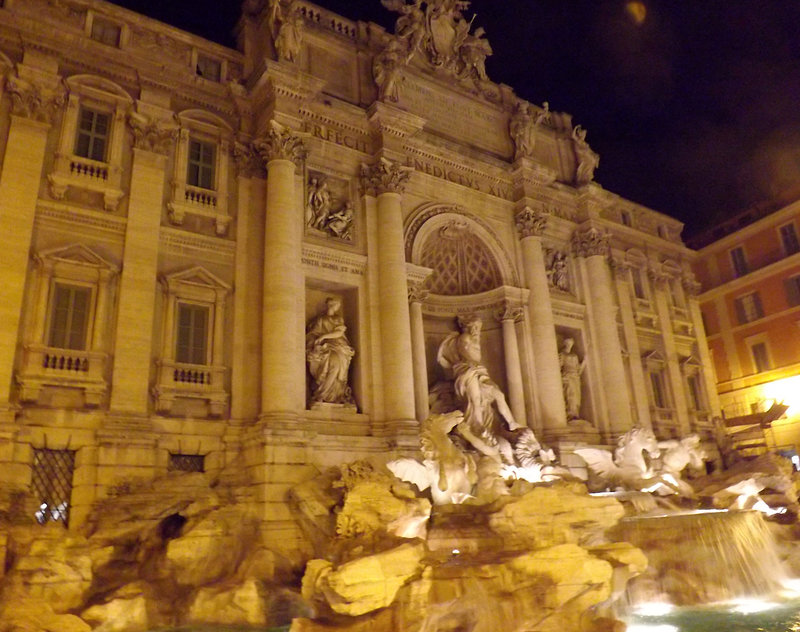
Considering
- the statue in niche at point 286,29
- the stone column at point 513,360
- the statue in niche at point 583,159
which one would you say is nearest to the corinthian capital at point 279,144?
the statue in niche at point 286,29

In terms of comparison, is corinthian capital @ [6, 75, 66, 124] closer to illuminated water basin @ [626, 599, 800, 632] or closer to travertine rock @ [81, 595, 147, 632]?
travertine rock @ [81, 595, 147, 632]

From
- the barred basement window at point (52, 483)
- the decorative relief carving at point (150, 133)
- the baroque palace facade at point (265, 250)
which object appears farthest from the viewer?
the decorative relief carving at point (150, 133)

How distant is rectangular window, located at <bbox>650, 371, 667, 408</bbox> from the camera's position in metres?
24.3

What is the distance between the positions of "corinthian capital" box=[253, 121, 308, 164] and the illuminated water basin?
12.1 m

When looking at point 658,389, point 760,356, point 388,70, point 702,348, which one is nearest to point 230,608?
point 388,70

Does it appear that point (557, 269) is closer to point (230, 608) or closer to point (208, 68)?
point (208, 68)

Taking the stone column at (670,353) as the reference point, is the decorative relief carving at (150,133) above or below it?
above

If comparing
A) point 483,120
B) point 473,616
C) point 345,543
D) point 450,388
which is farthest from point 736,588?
point 483,120

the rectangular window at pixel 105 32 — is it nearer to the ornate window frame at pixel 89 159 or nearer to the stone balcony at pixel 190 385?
the ornate window frame at pixel 89 159

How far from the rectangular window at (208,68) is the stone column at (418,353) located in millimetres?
7373

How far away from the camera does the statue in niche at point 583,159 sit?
76.1 feet

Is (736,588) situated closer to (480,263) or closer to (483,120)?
(480,263)

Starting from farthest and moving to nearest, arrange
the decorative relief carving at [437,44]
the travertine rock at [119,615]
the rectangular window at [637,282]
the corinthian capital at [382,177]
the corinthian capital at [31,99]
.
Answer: the rectangular window at [637,282] < the decorative relief carving at [437,44] < the corinthian capital at [382,177] < the corinthian capital at [31,99] < the travertine rock at [119,615]

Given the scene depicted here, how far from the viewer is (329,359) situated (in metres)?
15.5
